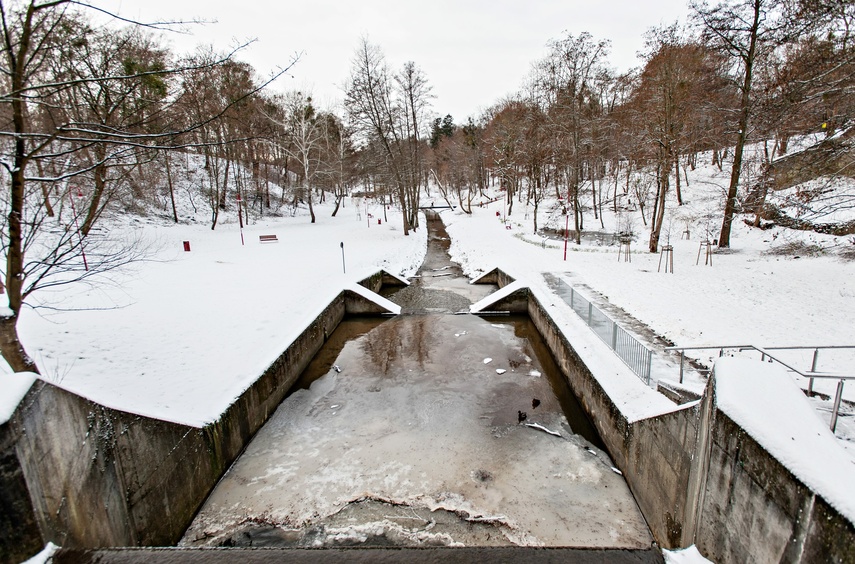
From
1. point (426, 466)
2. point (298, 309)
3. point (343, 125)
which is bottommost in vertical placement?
point (426, 466)

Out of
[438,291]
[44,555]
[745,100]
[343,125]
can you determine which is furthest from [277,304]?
[343,125]

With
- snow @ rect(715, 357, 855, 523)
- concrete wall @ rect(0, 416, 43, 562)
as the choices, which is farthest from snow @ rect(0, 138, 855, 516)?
concrete wall @ rect(0, 416, 43, 562)

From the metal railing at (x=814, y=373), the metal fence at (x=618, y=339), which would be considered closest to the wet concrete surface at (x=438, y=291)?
the metal fence at (x=618, y=339)

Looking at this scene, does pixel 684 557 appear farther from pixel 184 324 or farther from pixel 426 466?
pixel 184 324

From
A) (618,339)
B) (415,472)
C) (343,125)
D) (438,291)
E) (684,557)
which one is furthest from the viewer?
(343,125)

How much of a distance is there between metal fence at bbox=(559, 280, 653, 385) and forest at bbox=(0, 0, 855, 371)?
4.22 meters

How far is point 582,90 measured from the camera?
21594mm

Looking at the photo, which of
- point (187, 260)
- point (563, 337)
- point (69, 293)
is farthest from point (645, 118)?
point (69, 293)

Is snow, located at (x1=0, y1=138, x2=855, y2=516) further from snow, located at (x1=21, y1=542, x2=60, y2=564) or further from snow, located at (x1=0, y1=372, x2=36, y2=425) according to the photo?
snow, located at (x1=21, y1=542, x2=60, y2=564)

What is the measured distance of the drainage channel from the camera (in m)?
5.61

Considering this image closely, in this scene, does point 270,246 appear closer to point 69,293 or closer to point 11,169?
point 69,293

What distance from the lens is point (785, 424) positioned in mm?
3238

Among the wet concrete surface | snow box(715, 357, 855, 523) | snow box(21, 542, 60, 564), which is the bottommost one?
the wet concrete surface

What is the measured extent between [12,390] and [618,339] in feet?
30.1
